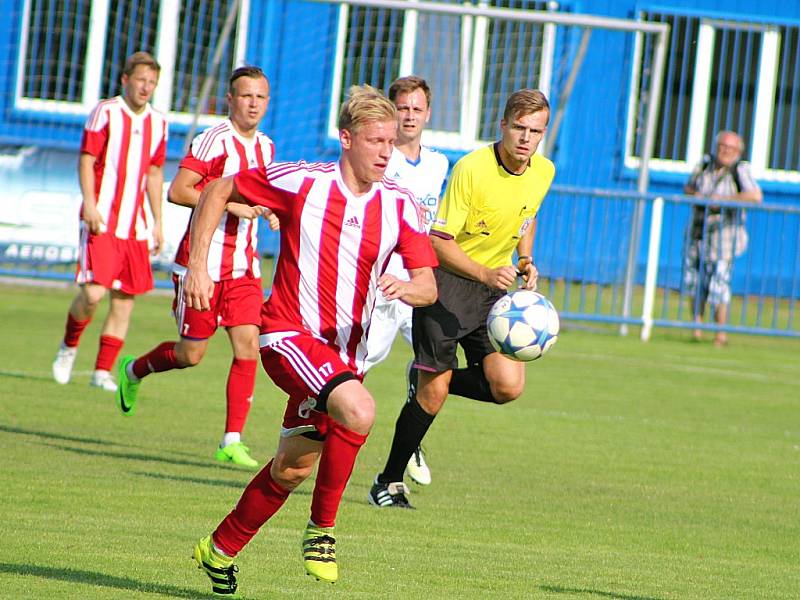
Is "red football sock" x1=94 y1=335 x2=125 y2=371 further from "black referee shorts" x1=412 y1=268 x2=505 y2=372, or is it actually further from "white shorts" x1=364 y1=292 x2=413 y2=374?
"black referee shorts" x1=412 y1=268 x2=505 y2=372

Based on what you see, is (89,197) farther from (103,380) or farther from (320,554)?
(320,554)

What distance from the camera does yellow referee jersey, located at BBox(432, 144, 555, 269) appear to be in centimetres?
734

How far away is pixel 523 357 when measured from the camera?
6.84 meters

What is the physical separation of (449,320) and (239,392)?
58.5 inches

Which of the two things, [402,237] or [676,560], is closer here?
[402,237]

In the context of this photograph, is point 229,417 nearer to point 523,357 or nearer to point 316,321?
point 523,357

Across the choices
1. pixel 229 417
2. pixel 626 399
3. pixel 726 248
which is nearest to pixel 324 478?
pixel 229 417

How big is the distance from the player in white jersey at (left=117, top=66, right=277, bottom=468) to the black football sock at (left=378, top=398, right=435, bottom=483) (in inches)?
43.5

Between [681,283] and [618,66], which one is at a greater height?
[618,66]

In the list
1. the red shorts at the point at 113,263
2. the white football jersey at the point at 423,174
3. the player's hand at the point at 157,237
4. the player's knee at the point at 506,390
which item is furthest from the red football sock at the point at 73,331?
the player's knee at the point at 506,390

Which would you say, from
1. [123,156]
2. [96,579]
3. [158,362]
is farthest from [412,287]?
[123,156]

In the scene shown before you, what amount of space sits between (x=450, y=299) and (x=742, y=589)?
2.39m

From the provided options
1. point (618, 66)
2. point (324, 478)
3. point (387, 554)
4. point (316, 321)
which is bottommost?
point (387, 554)

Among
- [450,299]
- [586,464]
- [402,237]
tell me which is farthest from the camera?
[586,464]
